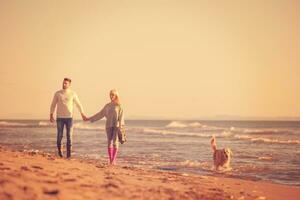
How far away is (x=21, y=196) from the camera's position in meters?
4.75

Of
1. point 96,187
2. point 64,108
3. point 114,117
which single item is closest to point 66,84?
point 64,108

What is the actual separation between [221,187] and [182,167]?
555 cm

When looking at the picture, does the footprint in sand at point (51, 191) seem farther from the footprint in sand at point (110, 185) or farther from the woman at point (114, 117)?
the woman at point (114, 117)

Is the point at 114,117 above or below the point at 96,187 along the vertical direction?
above

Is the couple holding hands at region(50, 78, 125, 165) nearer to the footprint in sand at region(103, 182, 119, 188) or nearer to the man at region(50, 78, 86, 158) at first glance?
the man at region(50, 78, 86, 158)

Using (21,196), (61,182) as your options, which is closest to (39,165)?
(61,182)

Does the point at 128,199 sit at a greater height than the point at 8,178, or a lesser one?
lesser

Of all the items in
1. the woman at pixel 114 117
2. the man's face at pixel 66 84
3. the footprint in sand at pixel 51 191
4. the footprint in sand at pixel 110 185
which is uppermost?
the man's face at pixel 66 84

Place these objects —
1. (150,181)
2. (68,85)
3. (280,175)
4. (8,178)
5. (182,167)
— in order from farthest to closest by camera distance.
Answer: (182,167) < (280,175) < (68,85) < (150,181) < (8,178)

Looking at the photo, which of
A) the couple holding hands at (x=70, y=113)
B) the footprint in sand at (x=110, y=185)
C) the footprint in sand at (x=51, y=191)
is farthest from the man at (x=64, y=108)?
the footprint in sand at (x=51, y=191)

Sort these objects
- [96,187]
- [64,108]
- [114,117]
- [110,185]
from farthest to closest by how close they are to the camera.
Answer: [114,117], [64,108], [110,185], [96,187]

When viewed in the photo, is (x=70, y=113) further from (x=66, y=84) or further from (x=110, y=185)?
(x=110, y=185)

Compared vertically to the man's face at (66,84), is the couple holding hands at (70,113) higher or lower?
lower

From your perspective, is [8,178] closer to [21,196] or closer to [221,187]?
[21,196]
